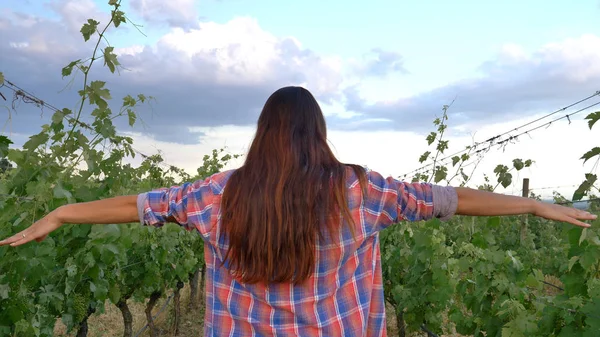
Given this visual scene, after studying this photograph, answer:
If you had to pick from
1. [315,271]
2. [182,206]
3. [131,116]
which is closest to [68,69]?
[131,116]

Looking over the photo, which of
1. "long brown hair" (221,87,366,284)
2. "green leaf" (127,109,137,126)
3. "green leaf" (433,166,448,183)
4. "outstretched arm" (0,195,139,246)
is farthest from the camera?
"green leaf" (433,166,448,183)

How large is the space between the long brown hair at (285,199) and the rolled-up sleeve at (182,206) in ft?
0.30

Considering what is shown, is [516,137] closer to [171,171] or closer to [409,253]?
[409,253]

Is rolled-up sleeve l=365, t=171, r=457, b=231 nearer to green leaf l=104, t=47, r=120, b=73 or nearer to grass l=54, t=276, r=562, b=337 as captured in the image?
green leaf l=104, t=47, r=120, b=73

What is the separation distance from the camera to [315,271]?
197cm

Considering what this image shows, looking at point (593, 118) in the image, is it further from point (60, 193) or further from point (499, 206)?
point (60, 193)

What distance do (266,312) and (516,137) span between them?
3.66 m

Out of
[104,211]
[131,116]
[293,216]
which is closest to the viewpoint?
[293,216]

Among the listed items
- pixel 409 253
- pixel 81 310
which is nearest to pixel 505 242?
pixel 409 253

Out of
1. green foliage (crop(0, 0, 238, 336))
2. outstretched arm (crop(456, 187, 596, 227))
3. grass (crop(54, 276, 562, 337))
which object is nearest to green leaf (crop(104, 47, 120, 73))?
green foliage (crop(0, 0, 238, 336))

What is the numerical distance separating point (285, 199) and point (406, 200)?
0.43m

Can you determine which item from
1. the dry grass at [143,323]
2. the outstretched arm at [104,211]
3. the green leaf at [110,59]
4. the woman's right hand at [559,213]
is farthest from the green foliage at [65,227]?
the dry grass at [143,323]

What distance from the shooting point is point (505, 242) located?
10766 millimetres

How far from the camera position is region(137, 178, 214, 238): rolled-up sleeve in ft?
6.68
